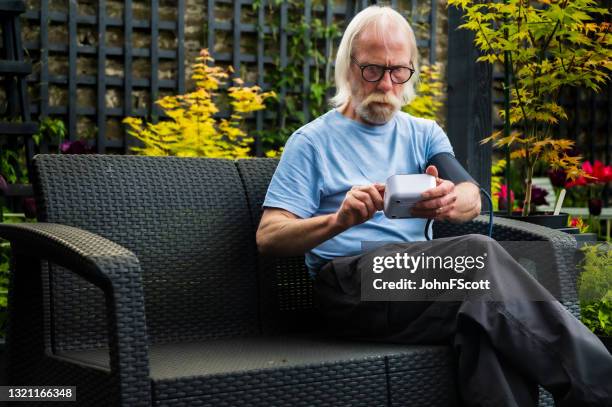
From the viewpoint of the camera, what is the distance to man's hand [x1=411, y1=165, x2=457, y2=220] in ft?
6.66

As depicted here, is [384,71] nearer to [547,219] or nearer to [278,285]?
[278,285]

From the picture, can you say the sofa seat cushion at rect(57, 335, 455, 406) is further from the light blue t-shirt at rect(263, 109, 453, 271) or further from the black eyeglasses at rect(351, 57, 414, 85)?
the black eyeglasses at rect(351, 57, 414, 85)

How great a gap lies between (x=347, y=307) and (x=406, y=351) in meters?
0.24

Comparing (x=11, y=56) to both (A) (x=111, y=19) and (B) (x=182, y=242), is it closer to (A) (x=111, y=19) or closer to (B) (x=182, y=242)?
(A) (x=111, y=19)

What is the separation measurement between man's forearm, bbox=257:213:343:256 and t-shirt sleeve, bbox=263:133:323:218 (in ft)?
0.17

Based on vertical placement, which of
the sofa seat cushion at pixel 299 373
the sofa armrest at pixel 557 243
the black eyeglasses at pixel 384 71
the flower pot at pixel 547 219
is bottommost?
the flower pot at pixel 547 219

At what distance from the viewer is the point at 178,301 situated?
7.29ft

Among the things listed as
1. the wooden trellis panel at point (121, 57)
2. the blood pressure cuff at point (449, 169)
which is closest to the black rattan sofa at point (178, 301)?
the blood pressure cuff at point (449, 169)

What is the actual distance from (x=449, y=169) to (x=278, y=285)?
0.52m

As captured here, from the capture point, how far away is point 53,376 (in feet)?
6.48

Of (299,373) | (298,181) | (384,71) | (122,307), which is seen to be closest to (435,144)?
(384,71)

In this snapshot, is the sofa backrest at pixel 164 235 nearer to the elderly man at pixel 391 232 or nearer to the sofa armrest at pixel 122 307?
the elderly man at pixel 391 232

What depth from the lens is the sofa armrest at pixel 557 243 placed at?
2.18 m

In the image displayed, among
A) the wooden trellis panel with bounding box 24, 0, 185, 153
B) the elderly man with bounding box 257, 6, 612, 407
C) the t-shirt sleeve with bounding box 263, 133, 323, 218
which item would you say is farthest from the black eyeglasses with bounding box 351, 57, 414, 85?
the wooden trellis panel with bounding box 24, 0, 185, 153
